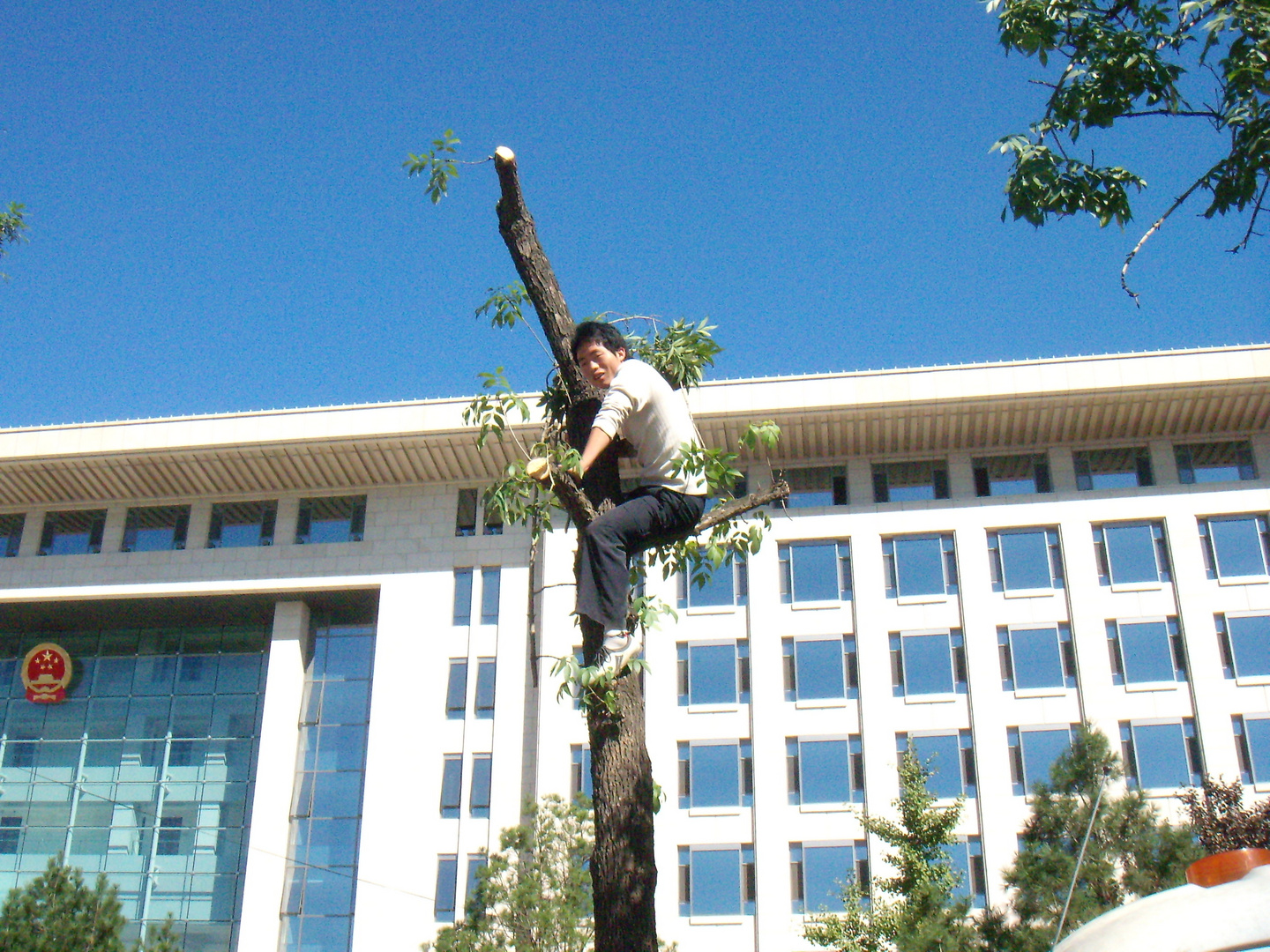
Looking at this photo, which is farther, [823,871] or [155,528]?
[155,528]

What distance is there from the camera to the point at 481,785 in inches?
1267

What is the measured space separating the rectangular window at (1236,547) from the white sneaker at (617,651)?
30.9m

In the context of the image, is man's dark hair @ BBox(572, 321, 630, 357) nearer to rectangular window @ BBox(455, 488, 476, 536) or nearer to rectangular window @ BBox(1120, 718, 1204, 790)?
rectangular window @ BBox(1120, 718, 1204, 790)

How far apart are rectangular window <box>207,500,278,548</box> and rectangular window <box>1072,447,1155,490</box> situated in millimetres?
22358

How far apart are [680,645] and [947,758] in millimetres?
7237

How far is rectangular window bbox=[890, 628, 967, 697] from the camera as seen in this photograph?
31891mm

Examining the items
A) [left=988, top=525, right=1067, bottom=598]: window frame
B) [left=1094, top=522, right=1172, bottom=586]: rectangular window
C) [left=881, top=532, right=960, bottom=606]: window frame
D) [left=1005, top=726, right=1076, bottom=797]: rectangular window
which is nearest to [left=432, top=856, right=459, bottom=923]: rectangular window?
[left=881, top=532, right=960, bottom=606]: window frame

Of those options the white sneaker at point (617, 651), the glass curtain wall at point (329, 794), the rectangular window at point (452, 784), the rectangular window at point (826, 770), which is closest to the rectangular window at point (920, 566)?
the rectangular window at point (826, 770)

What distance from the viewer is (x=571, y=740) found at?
31734 millimetres

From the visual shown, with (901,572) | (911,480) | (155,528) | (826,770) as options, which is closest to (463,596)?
(155,528)

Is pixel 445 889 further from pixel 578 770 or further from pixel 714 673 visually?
pixel 714 673

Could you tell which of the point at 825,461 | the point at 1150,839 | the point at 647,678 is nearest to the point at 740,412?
the point at 825,461

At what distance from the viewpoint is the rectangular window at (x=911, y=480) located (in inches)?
1340

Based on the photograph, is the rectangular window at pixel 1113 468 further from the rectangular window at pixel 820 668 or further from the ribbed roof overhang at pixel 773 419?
the rectangular window at pixel 820 668
